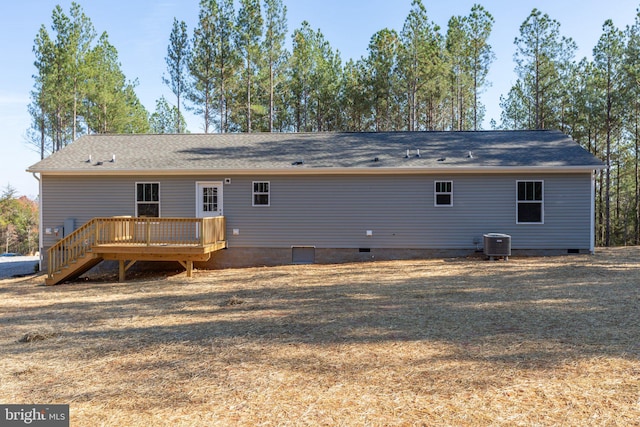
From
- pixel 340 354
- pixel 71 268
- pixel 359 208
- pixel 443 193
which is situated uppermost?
pixel 443 193

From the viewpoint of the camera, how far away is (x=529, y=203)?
13.0m

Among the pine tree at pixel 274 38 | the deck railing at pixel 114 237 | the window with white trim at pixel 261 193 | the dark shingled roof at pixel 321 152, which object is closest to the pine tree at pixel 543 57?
the dark shingled roof at pixel 321 152

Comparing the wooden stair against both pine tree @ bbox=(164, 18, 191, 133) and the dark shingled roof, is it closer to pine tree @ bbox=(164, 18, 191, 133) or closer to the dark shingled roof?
the dark shingled roof

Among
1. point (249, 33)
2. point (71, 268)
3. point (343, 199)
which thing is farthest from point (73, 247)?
point (249, 33)

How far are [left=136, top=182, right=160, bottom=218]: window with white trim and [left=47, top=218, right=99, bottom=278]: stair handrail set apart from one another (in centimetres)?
179

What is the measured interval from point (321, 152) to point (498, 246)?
6380 mm

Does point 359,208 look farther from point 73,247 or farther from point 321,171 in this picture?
point 73,247

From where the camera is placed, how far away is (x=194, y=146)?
15320 millimetres

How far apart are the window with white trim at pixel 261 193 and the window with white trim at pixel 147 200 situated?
316 centimetres

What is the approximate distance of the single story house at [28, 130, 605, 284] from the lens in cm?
1291

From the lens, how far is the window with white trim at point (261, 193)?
44.2 ft

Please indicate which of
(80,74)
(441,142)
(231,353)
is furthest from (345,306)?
(80,74)

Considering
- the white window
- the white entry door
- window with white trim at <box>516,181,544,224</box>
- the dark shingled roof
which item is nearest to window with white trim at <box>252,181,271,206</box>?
the dark shingled roof

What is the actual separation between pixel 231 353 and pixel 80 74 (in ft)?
88.0
